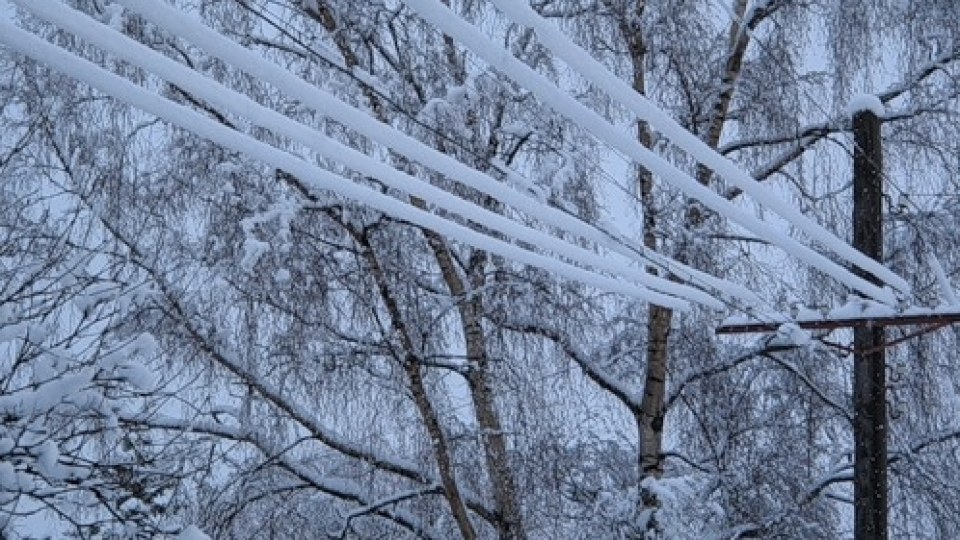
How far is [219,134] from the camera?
252cm

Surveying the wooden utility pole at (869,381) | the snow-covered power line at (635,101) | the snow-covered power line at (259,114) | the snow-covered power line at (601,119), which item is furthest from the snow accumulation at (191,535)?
the wooden utility pole at (869,381)

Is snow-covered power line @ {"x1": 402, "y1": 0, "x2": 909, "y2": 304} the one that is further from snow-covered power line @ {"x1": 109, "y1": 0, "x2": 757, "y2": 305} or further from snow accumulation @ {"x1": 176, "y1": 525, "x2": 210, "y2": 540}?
snow accumulation @ {"x1": 176, "y1": 525, "x2": 210, "y2": 540}

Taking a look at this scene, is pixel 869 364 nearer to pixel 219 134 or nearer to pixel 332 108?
pixel 332 108

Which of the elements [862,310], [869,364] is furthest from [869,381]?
[862,310]

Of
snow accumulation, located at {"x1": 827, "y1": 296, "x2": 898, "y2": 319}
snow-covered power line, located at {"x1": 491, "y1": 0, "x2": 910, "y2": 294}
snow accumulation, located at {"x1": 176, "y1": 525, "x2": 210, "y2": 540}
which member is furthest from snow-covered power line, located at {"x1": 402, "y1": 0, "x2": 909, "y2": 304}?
snow accumulation, located at {"x1": 176, "y1": 525, "x2": 210, "y2": 540}

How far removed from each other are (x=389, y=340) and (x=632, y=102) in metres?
4.73

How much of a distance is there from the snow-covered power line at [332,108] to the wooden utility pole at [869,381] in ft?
7.55

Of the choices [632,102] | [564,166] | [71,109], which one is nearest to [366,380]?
[564,166]

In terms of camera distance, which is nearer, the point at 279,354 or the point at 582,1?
the point at 279,354

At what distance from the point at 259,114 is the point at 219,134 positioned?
106mm

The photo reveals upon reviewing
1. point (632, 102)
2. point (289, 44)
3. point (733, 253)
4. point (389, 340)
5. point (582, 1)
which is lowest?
point (632, 102)

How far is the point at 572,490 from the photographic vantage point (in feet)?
26.4

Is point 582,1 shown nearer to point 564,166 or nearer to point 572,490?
point 564,166

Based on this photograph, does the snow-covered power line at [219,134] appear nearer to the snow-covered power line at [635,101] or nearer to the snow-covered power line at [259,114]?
the snow-covered power line at [259,114]
